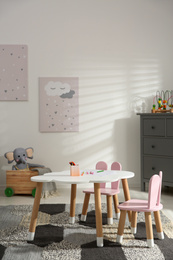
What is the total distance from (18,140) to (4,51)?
1.29 m

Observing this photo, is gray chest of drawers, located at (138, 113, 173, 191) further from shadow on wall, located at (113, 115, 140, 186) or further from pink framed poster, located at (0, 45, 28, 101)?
pink framed poster, located at (0, 45, 28, 101)

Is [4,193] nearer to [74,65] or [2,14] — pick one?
[74,65]

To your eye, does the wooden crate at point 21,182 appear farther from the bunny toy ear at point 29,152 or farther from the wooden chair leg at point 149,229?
the wooden chair leg at point 149,229

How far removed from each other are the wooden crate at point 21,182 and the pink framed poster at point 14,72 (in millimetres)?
1124

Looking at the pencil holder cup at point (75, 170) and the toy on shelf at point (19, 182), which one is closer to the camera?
the pencil holder cup at point (75, 170)

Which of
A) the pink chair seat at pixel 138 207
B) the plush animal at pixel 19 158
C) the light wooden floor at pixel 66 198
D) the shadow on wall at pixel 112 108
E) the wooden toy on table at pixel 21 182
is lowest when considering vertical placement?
the light wooden floor at pixel 66 198

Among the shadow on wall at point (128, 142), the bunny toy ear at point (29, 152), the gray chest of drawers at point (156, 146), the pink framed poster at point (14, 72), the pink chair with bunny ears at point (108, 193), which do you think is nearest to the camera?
the pink chair with bunny ears at point (108, 193)

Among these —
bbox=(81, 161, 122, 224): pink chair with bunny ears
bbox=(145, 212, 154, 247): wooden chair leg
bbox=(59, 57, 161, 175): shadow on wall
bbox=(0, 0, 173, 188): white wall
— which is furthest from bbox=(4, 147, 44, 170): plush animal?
bbox=(145, 212, 154, 247): wooden chair leg

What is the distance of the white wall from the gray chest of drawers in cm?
35

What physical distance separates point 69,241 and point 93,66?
3181mm

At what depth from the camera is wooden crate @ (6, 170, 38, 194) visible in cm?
522

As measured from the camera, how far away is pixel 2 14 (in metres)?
5.66

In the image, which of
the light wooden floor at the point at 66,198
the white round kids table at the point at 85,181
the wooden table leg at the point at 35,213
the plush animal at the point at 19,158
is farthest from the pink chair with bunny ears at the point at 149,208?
the plush animal at the point at 19,158

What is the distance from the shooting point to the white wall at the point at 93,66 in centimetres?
569
